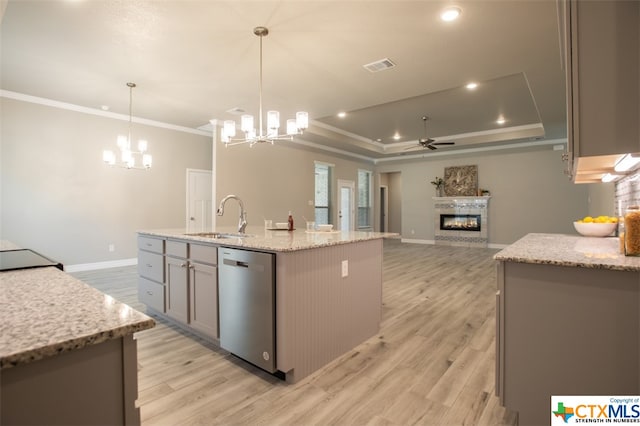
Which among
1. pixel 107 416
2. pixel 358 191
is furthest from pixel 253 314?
pixel 358 191

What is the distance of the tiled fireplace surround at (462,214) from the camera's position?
853 centimetres

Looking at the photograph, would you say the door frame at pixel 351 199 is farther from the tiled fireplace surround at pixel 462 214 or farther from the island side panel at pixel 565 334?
the island side panel at pixel 565 334

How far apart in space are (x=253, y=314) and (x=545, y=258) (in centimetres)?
168

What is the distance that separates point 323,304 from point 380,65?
2749 millimetres

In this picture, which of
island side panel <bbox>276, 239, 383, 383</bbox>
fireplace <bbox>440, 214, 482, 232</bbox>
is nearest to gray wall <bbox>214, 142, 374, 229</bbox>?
fireplace <bbox>440, 214, 482, 232</bbox>

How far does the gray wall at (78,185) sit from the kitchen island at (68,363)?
519cm

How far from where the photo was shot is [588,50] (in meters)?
1.37

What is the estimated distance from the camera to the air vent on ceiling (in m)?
3.46

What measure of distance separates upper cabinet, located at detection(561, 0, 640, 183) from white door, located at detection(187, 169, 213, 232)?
6.30 metres

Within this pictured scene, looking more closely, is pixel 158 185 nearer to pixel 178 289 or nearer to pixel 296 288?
pixel 178 289

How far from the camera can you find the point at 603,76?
4.40 feet

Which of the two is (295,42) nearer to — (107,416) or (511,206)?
(107,416)

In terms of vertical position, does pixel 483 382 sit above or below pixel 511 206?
below

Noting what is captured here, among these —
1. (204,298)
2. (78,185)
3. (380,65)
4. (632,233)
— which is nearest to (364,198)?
(380,65)
